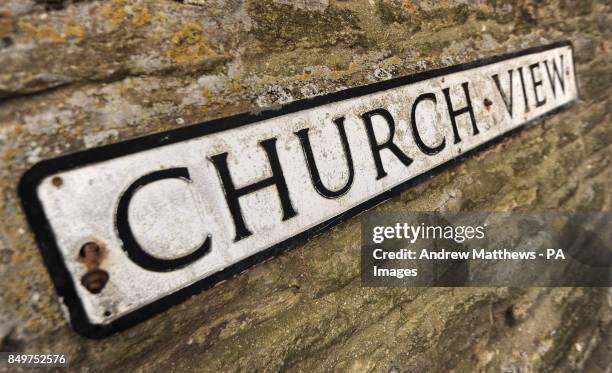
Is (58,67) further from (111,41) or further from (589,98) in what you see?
(589,98)

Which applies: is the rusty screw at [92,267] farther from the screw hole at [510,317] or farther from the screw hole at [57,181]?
the screw hole at [510,317]

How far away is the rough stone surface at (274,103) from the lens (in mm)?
570

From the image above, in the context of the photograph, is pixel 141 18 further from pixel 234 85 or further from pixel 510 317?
pixel 510 317

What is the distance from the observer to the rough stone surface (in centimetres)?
57

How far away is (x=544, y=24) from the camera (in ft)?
5.21

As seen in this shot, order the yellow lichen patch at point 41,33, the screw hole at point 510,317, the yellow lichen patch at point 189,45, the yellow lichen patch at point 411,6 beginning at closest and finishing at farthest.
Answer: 1. the yellow lichen patch at point 41,33
2. the yellow lichen patch at point 189,45
3. the yellow lichen patch at point 411,6
4. the screw hole at point 510,317

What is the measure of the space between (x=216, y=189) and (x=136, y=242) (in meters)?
0.17

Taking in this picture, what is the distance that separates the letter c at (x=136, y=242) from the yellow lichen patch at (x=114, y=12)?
0.27m

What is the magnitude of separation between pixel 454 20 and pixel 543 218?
3.14ft

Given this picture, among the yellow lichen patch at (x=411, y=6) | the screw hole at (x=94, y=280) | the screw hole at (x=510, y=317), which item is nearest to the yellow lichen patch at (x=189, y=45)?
the screw hole at (x=94, y=280)

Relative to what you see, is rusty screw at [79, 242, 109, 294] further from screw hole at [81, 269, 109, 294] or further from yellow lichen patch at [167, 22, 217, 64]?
yellow lichen patch at [167, 22, 217, 64]

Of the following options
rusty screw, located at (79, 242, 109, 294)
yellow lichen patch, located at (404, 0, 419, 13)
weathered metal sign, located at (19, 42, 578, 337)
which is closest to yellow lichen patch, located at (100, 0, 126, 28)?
weathered metal sign, located at (19, 42, 578, 337)

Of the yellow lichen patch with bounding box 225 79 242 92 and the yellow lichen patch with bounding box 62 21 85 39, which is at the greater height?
the yellow lichen patch with bounding box 62 21 85 39

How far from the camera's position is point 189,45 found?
72cm
